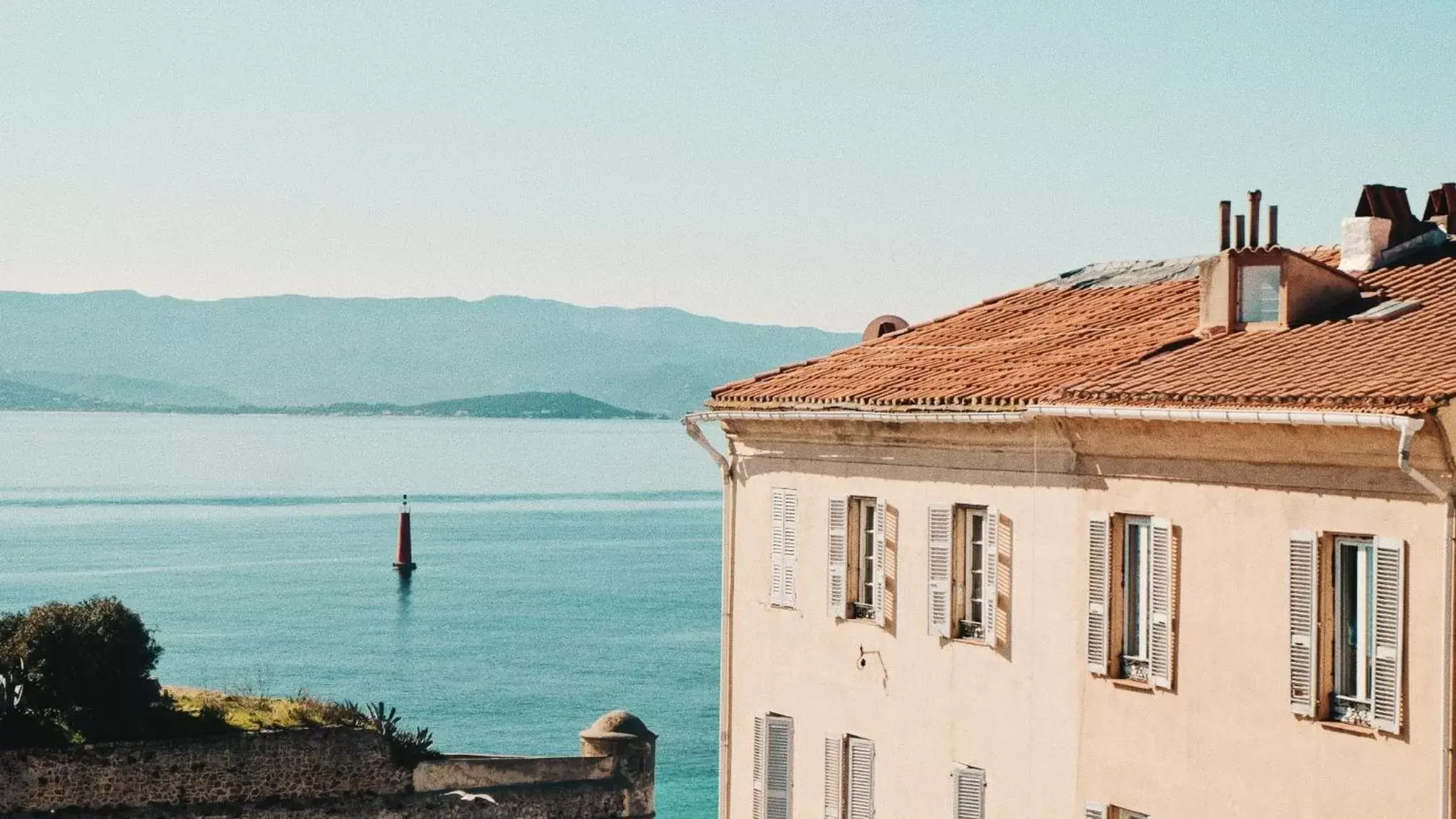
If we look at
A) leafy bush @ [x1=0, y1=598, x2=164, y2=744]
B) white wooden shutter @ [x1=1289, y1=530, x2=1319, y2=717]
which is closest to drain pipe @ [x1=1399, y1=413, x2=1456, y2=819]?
white wooden shutter @ [x1=1289, y1=530, x2=1319, y2=717]

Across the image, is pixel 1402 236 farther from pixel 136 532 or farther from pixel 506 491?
pixel 506 491

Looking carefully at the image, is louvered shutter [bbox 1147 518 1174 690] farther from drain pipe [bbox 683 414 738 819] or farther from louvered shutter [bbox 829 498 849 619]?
drain pipe [bbox 683 414 738 819]

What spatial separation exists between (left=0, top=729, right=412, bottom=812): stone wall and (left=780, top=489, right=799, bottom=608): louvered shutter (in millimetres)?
8649

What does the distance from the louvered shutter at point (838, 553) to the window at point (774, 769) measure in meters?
1.65

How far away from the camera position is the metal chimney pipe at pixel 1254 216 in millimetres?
19391

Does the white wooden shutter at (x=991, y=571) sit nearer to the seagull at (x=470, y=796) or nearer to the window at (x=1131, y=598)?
the window at (x=1131, y=598)

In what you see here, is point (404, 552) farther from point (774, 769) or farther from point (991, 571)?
point (991, 571)

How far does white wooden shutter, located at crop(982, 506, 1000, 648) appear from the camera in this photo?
59.1ft

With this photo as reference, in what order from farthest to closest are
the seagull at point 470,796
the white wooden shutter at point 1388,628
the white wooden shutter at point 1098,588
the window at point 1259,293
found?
the seagull at point 470,796
the window at point 1259,293
the white wooden shutter at point 1098,588
the white wooden shutter at point 1388,628

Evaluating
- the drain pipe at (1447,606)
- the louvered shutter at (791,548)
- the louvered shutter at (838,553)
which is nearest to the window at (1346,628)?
the drain pipe at (1447,606)

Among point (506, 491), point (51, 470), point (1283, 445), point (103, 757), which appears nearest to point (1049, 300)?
point (1283, 445)

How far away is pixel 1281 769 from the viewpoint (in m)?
14.2

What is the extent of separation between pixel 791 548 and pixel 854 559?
1.21 meters

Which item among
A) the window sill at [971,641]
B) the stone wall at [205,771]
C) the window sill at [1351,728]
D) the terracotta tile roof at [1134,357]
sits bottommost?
the stone wall at [205,771]
